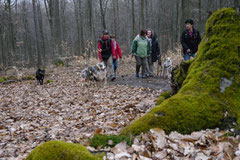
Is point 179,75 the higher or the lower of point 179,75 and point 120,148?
the higher

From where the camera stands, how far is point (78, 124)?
470 centimetres

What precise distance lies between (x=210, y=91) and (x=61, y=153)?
2.34 metres

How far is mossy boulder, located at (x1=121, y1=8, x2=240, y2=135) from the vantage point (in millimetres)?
2689

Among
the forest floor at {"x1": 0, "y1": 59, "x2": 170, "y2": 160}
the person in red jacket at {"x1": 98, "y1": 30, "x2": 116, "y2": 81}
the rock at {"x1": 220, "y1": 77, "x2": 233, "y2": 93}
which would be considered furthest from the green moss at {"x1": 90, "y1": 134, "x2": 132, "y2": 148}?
the person in red jacket at {"x1": 98, "y1": 30, "x2": 116, "y2": 81}

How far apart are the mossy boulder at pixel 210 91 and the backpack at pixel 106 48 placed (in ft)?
20.0

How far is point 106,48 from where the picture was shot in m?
9.48

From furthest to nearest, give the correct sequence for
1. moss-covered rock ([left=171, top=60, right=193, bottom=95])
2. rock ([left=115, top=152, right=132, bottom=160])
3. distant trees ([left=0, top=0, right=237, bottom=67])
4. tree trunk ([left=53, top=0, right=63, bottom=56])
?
tree trunk ([left=53, top=0, right=63, bottom=56])
distant trees ([left=0, top=0, right=237, bottom=67])
moss-covered rock ([left=171, top=60, right=193, bottom=95])
rock ([left=115, top=152, right=132, bottom=160])

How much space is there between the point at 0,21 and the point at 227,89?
76.1ft

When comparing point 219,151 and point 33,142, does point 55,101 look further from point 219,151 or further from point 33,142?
point 219,151

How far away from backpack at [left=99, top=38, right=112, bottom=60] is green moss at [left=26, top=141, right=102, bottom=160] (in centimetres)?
755

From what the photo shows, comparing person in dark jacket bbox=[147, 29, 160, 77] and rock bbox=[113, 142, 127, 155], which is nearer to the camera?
rock bbox=[113, 142, 127, 155]

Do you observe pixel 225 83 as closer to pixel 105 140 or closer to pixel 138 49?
pixel 105 140

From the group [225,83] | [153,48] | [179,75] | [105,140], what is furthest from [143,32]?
[105,140]

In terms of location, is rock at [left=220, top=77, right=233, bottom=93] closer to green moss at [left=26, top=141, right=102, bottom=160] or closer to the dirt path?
green moss at [left=26, top=141, right=102, bottom=160]
